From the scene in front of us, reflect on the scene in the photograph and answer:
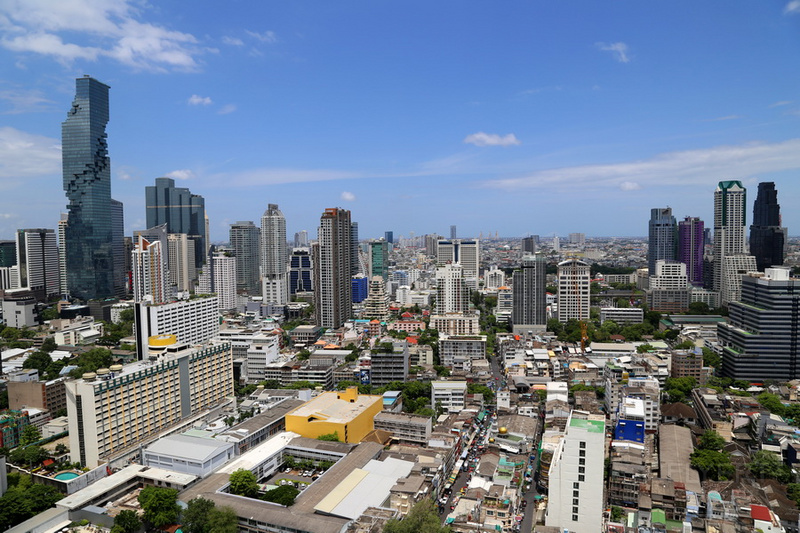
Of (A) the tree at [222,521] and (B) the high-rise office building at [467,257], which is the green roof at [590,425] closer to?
(A) the tree at [222,521]

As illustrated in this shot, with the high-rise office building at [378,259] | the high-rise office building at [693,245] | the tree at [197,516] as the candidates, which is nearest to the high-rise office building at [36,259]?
the high-rise office building at [378,259]

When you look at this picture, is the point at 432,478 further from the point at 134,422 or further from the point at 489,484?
the point at 134,422

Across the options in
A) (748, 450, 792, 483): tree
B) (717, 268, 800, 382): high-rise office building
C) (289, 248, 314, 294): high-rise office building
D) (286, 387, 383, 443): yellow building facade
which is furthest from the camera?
(289, 248, 314, 294): high-rise office building

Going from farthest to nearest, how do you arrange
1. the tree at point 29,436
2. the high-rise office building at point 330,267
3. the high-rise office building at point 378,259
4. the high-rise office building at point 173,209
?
the high-rise office building at point 173,209 < the high-rise office building at point 378,259 < the high-rise office building at point 330,267 < the tree at point 29,436

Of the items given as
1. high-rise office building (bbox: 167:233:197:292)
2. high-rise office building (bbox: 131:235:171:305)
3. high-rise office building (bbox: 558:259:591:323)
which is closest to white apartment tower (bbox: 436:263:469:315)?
high-rise office building (bbox: 558:259:591:323)

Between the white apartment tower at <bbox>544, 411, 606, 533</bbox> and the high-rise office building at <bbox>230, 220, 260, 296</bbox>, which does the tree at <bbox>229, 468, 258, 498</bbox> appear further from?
the high-rise office building at <bbox>230, 220, 260, 296</bbox>
